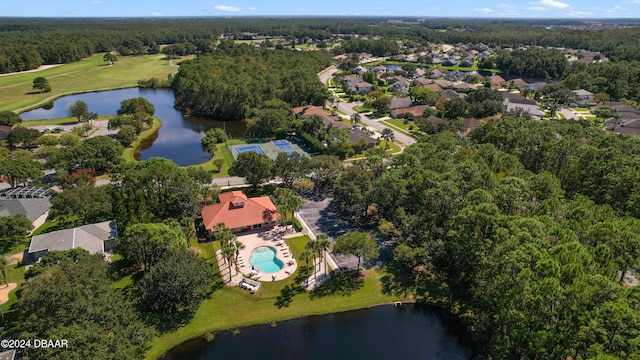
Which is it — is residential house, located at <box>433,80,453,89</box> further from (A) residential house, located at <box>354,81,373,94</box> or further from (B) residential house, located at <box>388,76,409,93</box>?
(A) residential house, located at <box>354,81,373,94</box>

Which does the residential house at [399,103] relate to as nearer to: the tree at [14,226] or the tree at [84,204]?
the tree at [84,204]

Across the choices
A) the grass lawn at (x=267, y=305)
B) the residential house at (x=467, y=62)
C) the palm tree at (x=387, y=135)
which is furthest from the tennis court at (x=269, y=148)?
the residential house at (x=467, y=62)

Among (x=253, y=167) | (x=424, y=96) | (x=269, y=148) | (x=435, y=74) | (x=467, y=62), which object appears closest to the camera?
(x=253, y=167)

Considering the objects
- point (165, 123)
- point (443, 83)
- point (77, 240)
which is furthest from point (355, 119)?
point (77, 240)

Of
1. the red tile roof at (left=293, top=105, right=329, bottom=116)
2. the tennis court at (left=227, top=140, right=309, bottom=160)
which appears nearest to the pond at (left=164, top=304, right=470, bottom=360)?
the tennis court at (left=227, top=140, right=309, bottom=160)

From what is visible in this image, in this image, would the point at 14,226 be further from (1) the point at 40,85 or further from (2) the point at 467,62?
(2) the point at 467,62

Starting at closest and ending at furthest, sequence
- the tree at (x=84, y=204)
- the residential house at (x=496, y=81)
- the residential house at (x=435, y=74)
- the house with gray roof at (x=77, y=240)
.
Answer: the house with gray roof at (x=77, y=240) → the tree at (x=84, y=204) → the residential house at (x=496, y=81) → the residential house at (x=435, y=74)
